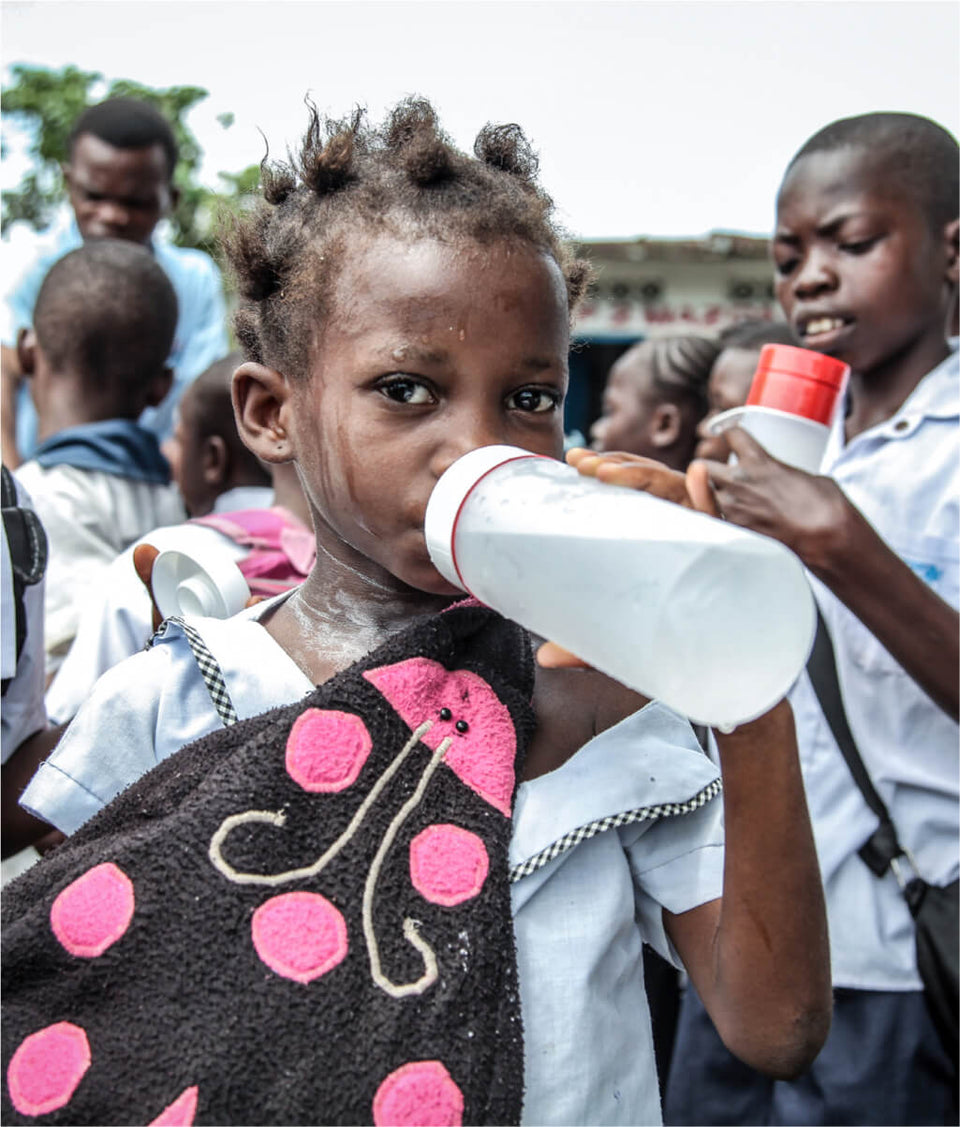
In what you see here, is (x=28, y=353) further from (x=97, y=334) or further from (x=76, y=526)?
(x=76, y=526)

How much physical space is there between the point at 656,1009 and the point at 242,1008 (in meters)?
1.93

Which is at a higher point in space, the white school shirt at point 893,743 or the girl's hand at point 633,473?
the girl's hand at point 633,473

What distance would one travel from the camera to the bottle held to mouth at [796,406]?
1.84m

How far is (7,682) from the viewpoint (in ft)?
5.50

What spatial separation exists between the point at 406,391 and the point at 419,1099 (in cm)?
67

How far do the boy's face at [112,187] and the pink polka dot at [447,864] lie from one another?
324 centimetres

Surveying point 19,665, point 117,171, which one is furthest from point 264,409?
point 117,171

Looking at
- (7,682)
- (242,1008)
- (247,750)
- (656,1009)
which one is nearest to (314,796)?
(247,750)

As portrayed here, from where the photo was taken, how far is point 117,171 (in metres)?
3.73

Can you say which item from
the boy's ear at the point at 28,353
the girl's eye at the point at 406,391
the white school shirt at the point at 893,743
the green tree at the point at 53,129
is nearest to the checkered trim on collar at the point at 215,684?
the girl's eye at the point at 406,391

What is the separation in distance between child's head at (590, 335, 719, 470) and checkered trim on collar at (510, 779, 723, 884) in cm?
281

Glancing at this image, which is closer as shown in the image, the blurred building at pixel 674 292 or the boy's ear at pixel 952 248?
the boy's ear at pixel 952 248

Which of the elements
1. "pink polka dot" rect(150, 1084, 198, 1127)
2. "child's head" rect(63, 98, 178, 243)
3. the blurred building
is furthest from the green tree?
"pink polka dot" rect(150, 1084, 198, 1127)

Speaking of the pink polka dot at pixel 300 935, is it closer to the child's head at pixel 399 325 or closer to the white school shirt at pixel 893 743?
the child's head at pixel 399 325
